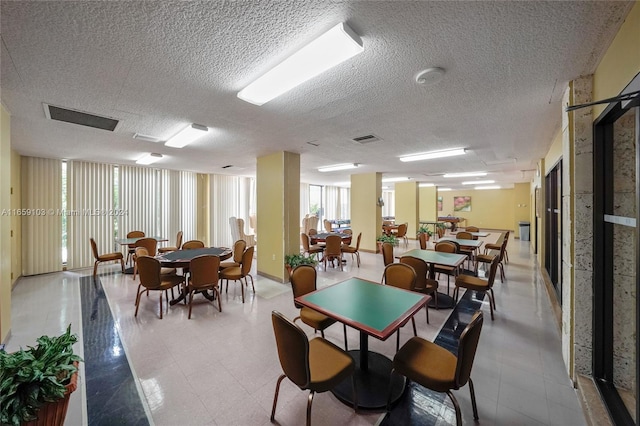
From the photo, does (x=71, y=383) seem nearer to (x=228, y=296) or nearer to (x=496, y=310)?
(x=228, y=296)

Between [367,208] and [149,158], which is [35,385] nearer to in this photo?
[149,158]

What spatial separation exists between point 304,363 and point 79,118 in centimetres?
381

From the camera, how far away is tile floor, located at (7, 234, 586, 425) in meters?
1.70

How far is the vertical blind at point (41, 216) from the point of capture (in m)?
4.97

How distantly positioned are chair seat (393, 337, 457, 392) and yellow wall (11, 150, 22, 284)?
6716 millimetres

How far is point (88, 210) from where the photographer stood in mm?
5727

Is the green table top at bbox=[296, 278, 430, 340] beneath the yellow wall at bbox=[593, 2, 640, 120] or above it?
beneath

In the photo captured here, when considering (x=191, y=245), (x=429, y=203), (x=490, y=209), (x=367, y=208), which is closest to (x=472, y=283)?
(x=367, y=208)

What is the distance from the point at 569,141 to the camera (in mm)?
2014

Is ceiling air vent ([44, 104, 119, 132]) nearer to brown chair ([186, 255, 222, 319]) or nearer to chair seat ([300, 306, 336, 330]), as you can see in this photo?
brown chair ([186, 255, 222, 319])

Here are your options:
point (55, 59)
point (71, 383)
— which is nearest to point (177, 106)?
point (55, 59)

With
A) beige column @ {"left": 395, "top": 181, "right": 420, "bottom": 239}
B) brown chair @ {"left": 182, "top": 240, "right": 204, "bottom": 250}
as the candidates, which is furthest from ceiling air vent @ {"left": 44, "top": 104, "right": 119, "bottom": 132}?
beige column @ {"left": 395, "top": 181, "right": 420, "bottom": 239}

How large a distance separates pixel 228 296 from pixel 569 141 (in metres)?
4.65

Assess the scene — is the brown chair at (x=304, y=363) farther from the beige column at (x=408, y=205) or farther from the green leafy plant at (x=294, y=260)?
the beige column at (x=408, y=205)
